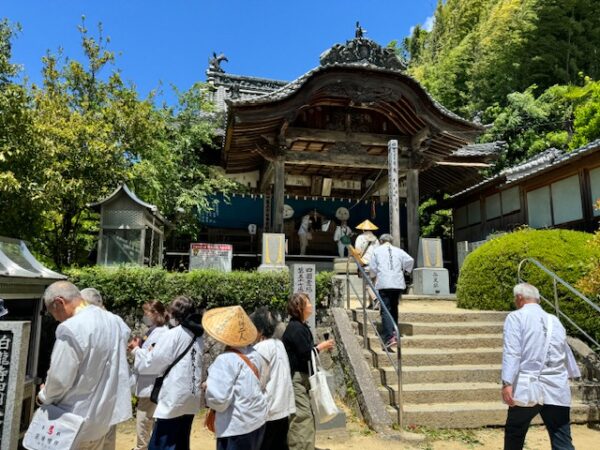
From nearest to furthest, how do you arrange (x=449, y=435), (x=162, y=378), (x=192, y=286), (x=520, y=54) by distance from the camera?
(x=162, y=378), (x=449, y=435), (x=192, y=286), (x=520, y=54)

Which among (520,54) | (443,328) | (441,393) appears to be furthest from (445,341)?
(520,54)

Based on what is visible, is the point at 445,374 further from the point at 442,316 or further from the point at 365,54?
the point at 365,54

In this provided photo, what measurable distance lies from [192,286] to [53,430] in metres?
4.53

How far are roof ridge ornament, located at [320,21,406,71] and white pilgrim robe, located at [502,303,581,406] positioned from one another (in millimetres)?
8805

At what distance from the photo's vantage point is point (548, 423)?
3.65 metres

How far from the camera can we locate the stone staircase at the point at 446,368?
5422mm

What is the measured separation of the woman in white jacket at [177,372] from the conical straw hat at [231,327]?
46cm

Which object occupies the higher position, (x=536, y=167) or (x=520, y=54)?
(x=520, y=54)

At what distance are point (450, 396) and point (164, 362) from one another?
156 inches

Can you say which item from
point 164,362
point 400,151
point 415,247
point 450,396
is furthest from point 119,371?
point 400,151

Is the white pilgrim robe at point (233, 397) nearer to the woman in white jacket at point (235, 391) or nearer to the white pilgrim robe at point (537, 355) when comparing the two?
the woman in white jacket at point (235, 391)

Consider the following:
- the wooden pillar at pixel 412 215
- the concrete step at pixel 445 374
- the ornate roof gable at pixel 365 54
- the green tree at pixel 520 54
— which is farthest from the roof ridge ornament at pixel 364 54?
the green tree at pixel 520 54

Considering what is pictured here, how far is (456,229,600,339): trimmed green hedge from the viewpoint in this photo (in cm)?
691

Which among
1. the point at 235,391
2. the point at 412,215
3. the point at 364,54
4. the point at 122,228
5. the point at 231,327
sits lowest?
the point at 235,391
